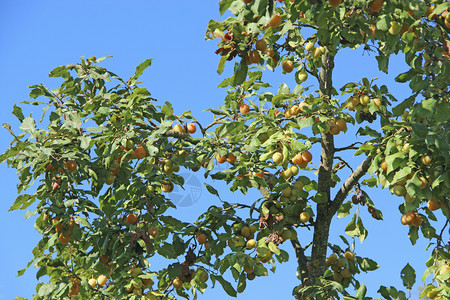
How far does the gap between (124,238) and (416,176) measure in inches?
131

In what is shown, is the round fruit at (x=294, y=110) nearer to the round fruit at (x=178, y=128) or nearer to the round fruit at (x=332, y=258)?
the round fruit at (x=178, y=128)

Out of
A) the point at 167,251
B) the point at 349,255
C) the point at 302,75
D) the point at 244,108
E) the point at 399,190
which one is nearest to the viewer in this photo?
the point at 399,190

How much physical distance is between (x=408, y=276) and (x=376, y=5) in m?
3.01

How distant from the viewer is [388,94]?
22.9 ft

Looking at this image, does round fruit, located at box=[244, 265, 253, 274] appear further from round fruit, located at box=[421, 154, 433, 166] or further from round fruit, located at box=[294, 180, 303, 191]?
round fruit, located at box=[421, 154, 433, 166]

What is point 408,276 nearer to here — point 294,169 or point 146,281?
point 294,169

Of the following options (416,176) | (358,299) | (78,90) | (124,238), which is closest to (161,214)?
(124,238)

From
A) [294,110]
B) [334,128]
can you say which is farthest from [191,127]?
[334,128]

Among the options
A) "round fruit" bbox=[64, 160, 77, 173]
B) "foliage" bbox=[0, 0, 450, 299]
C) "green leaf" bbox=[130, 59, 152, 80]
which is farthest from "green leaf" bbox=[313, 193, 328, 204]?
"round fruit" bbox=[64, 160, 77, 173]

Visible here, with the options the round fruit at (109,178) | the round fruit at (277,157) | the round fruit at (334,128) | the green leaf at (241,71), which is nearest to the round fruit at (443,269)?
the round fruit at (334,128)

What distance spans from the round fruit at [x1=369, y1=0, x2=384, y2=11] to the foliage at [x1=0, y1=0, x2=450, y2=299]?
0.04 feet

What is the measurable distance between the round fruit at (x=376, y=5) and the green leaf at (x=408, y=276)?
2868 millimetres

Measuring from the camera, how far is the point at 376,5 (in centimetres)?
Result: 588

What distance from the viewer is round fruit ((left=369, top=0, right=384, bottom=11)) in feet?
19.2
